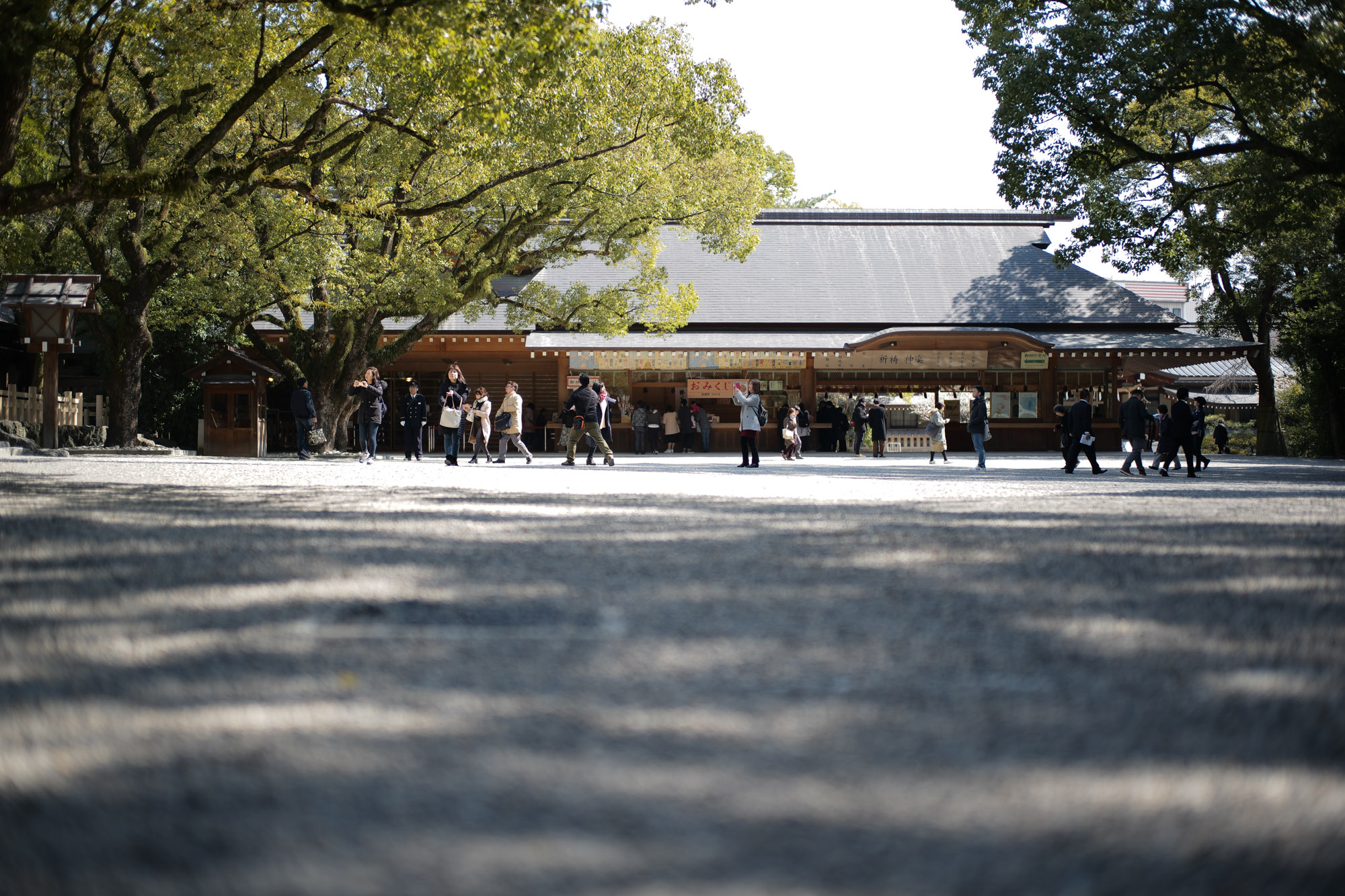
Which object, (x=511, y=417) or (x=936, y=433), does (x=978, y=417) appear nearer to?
(x=936, y=433)

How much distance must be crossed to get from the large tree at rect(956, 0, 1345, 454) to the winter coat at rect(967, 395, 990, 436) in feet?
11.8

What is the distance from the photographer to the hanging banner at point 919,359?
30.0m

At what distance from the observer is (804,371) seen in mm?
30812

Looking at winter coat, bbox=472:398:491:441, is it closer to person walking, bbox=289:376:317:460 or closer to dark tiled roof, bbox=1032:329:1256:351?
person walking, bbox=289:376:317:460

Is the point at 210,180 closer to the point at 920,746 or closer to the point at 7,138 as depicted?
the point at 7,138

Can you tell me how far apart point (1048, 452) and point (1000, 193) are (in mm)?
12040

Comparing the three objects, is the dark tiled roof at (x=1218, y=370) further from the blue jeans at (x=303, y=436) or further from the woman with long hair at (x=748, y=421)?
the blue jeans at (x=303, y=436)

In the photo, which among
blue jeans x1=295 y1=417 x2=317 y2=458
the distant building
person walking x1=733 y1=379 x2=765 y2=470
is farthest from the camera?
the distant building

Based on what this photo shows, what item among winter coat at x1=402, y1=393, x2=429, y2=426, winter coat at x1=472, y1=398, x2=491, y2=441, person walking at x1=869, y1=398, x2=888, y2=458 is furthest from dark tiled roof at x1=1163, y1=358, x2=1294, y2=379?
winter coat at x1=402, y1=393, x2=429, y2=426

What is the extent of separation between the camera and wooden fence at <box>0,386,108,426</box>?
21703 millimetres

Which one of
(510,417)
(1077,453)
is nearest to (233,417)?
(510,417)

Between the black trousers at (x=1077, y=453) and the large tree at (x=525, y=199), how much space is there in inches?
309

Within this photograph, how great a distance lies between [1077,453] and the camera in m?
17.2

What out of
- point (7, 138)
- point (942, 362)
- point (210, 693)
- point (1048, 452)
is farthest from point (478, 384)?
point (210, 693)
